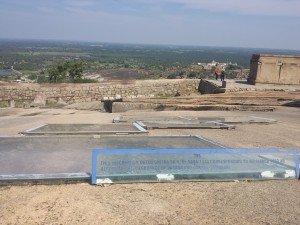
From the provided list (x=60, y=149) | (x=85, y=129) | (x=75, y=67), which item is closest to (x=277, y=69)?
(x=85, y=129)

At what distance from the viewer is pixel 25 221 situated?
4.12 metres

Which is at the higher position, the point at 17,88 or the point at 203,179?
the point at 203,179

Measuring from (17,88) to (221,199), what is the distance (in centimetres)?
1957

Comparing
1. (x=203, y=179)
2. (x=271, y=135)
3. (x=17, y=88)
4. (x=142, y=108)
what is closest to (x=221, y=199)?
(x=203, y=179)

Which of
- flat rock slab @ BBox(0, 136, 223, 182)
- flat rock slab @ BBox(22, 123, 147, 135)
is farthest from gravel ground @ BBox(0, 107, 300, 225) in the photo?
flat rock slab @ BBox(22, 123, 147, 135)

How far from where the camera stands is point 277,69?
24719mm

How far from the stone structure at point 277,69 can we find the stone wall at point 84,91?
5015 millimetres

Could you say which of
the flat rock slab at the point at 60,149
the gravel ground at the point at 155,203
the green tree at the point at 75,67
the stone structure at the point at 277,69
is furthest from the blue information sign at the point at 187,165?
the green tree at the point at 75,67

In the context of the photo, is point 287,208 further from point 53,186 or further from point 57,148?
point 57,148

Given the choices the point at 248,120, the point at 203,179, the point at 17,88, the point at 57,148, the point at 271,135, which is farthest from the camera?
the point at 17,88

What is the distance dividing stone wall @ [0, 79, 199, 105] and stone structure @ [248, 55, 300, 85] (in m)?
5.01

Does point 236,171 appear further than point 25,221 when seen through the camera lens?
Yes

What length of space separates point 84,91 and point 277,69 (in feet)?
38.4

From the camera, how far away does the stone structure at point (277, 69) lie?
24.5 meters
